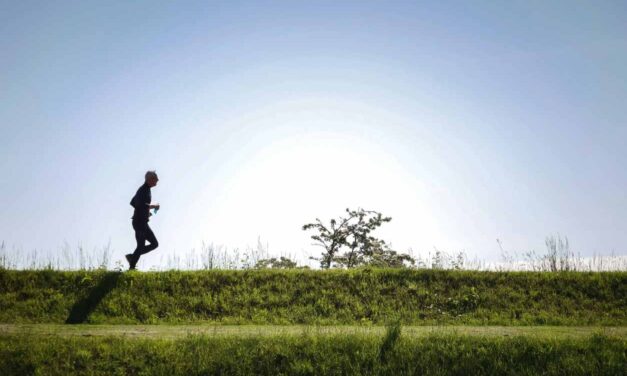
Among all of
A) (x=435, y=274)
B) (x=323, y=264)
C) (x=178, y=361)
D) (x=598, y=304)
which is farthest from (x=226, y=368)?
(x=323, y=264)

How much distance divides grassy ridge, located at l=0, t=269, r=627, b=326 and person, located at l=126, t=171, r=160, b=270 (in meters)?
0.68

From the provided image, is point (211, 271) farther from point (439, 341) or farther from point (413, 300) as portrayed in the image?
point (439, 341)

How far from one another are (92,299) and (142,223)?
2720 millimetres

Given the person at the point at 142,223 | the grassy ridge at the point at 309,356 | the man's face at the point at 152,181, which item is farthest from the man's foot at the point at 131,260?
the grassy ridge at the point at 309,356

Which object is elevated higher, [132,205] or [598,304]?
[132,205]

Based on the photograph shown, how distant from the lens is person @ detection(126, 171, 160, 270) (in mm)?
17031

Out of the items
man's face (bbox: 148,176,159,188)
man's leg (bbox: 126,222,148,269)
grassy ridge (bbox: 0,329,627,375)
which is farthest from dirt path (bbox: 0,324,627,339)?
man's face (bbox: 148,176,159,188)

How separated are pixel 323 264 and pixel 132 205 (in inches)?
844

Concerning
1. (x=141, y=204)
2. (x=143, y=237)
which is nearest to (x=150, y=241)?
(x=143, y=237)

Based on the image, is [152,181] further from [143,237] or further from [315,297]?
A: [315,297]

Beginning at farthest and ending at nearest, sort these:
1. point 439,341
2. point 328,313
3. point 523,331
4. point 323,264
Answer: point 323,264
point 328,313
point 523,331
point 439,341

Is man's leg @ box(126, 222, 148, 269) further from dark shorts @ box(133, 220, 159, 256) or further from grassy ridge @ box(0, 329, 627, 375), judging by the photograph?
grassy ridge @ box(0, 329, 627, 375)

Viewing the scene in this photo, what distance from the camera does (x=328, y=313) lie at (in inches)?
628

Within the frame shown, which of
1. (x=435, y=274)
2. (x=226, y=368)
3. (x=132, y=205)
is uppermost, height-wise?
(x=132, y=205)
